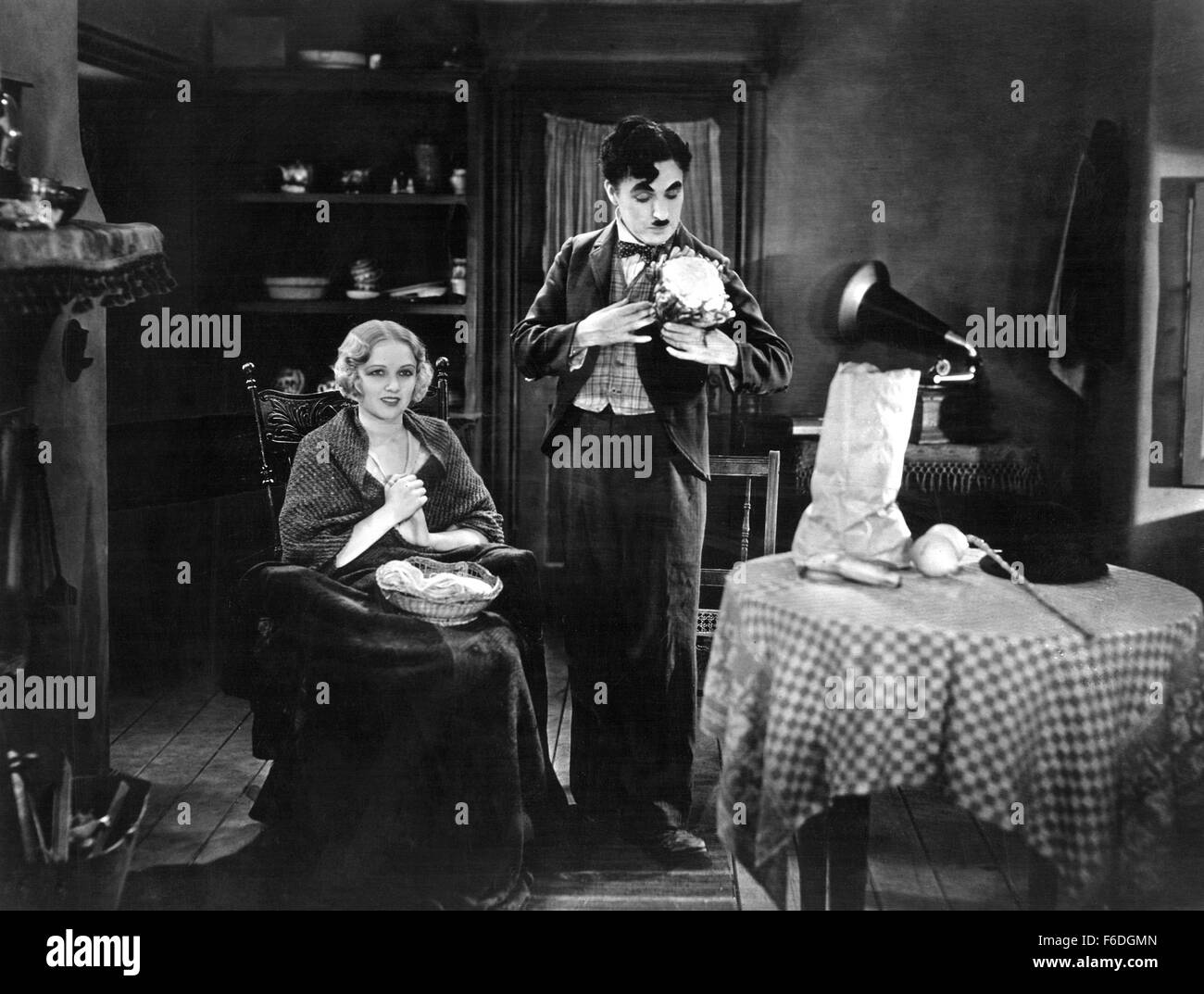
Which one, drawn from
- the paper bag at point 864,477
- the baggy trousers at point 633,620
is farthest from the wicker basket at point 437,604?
the paper bag at point 864,477

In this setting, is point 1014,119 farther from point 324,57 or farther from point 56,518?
point 56,518

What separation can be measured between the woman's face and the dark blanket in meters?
0.35

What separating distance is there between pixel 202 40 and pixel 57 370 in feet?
2.88

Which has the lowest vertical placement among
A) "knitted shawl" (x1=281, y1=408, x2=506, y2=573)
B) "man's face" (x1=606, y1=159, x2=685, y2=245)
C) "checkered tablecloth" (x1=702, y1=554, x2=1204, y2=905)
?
"checkered tablecloth" (x1=702, y1=554, x2=1204, y2=905)

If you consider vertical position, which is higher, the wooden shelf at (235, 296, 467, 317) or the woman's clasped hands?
the wooden shelf at (235, 296, 467, 317)

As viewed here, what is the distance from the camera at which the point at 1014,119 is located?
8.91 feet

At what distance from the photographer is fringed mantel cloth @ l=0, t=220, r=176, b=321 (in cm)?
269

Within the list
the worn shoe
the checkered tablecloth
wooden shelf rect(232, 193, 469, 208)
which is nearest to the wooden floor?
the worn shoe

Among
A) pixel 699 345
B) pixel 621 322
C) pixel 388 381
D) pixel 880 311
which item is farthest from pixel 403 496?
pixel 880 311

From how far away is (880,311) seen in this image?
2768 mm

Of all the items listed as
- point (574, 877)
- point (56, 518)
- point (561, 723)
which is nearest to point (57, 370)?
point (56, 518)

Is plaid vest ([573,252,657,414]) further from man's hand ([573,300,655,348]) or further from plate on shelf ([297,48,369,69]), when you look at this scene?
plate on shelf ([297,48,369,69])
